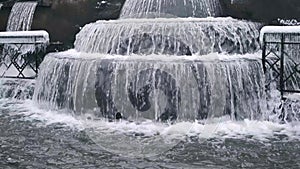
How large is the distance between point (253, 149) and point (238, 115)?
175 cm

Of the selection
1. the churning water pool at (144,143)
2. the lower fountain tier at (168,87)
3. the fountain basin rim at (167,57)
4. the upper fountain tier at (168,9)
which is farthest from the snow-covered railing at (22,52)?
the lower fountain tier at (168,87)

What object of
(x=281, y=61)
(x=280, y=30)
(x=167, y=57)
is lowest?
(x=281, y=61)

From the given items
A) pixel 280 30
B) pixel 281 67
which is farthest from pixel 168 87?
pixel 280 30

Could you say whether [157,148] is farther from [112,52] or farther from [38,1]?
[38,1]

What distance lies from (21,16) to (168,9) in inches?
231

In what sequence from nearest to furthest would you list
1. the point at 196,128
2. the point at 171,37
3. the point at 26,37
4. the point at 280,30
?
the point at 196,128
the point at 280,30
the point at 171,37
the point at 26,37

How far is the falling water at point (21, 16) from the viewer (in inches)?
567

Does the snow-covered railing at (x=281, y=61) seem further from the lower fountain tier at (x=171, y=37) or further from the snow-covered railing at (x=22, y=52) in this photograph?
the snow-covered railing at (x=22, y=52)

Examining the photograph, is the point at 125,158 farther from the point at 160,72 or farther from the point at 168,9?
the point at 168,9

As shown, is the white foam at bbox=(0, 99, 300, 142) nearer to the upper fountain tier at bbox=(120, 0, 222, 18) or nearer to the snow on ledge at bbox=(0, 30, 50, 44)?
the snow on ledge at bbox=(0, 30, 50, 44)

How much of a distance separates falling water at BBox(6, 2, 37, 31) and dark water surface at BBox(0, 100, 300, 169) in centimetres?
747

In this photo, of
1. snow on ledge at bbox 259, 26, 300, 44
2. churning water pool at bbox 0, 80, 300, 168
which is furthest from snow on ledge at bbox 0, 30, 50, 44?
snow on ledge at bbox 259, 26, 300, 44

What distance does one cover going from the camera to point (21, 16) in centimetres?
1451

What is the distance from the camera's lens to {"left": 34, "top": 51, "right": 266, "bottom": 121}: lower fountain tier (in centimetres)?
809
